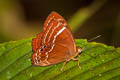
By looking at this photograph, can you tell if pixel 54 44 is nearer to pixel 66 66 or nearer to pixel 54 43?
pixel 54 43

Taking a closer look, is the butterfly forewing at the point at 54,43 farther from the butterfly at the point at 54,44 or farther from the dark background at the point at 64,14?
the dark background at the point at 64,14

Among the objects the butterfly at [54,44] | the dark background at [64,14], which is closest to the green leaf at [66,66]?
the butterfly at [54,44]

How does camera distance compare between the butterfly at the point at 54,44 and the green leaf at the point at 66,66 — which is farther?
the butterfly at the point at 54,44

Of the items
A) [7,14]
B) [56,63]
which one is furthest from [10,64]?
[7,14]

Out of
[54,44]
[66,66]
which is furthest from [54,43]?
[66,66]

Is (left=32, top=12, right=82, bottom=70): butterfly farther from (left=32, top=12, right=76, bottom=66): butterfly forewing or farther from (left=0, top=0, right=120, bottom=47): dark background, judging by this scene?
(left=0, top=0, right=120, bottom=47): dark background

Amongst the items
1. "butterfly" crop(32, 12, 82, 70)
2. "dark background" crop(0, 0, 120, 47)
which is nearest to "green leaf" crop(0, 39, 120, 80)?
"butterfly" crop(32, 12, 82, 70)
